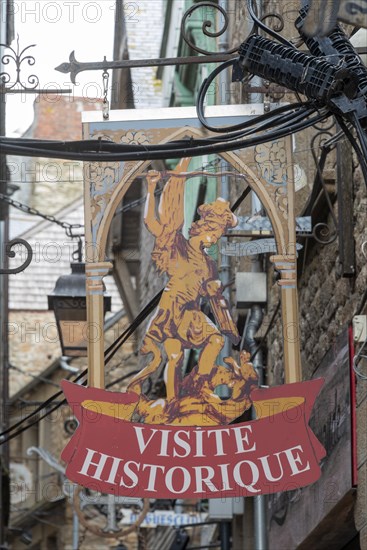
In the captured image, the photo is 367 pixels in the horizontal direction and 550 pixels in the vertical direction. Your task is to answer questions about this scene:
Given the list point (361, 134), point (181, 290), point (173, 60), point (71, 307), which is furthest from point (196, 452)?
point (71, 307)

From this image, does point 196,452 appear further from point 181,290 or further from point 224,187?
point 224,187

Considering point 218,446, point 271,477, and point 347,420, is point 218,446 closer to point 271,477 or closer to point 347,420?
point 271,477

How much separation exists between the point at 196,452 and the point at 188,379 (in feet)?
1.36

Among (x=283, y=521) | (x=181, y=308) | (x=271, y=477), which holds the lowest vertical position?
(x=283, y=521)

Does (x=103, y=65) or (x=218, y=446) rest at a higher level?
(x=103, y=65)

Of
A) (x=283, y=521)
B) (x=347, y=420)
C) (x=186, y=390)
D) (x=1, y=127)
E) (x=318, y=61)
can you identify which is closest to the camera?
(x=318, y=61)

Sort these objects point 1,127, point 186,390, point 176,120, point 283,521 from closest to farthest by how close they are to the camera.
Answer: point 186,390 < point 176,120 < point 283,521 < point 1,127

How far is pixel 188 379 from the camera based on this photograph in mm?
7344

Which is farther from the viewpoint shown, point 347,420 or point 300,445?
point 347,420

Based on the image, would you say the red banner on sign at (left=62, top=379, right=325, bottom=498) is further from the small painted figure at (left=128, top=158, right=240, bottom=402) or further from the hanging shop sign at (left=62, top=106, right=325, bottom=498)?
the small painted figure at (left=128, top=158, right=240, bottom=402)

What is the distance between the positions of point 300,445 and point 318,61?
1903 mm

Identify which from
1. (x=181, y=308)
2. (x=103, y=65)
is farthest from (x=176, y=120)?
(x=181, y=308)

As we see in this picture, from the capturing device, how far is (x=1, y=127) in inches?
585

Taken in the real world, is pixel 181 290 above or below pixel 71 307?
above
